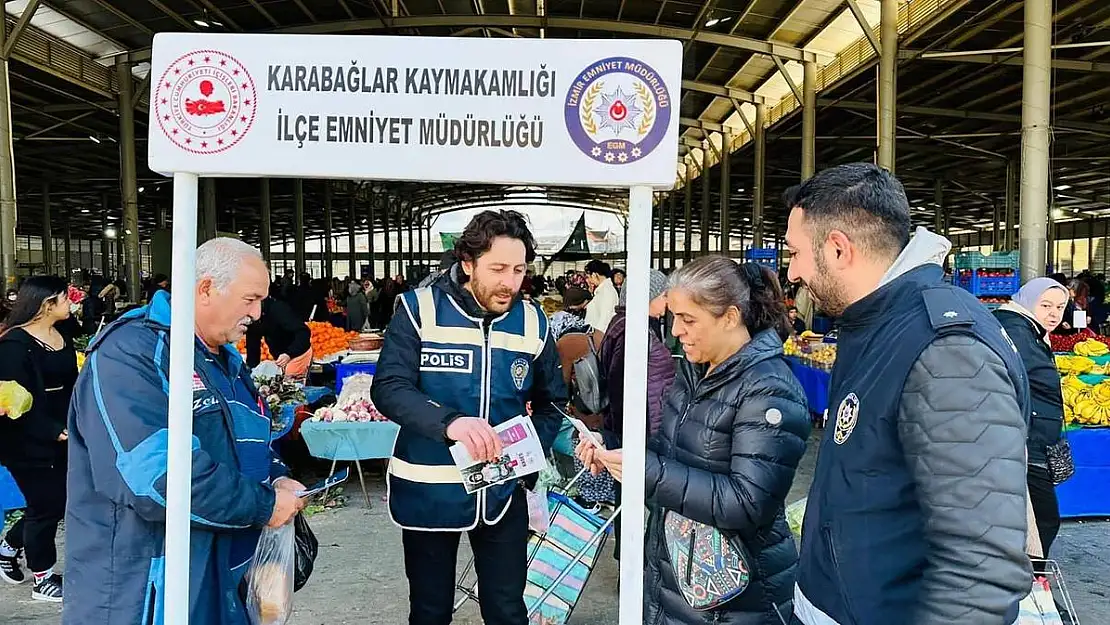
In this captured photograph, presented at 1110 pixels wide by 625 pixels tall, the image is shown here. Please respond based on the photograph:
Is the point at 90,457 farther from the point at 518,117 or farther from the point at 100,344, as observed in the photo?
the point at 518,117

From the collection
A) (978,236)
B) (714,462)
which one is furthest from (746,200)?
(714,462)

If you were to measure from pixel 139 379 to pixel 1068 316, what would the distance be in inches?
347

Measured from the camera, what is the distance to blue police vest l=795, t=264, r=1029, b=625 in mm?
1228

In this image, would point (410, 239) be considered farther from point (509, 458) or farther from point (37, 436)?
point (509, 458)

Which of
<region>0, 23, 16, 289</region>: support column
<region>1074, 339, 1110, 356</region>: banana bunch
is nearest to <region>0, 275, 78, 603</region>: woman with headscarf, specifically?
<region>0, 23, 16, 289</region>: support column

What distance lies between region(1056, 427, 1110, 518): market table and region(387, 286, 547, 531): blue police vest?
4361 millimetres

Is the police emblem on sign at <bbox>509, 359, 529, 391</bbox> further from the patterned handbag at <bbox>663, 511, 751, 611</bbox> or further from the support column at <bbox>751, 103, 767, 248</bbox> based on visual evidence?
the support column at <bbox>751, 103, 767, 248</bbox>

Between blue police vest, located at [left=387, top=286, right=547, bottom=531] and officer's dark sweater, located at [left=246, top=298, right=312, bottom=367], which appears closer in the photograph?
blue police vest, located at [left=387, top=286, right=547, bottom=531]

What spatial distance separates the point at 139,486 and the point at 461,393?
86 cm

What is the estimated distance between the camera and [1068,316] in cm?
813

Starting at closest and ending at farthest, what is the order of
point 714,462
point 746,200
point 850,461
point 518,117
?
point 850,461, point 518,117, point 714,462, point 746,200

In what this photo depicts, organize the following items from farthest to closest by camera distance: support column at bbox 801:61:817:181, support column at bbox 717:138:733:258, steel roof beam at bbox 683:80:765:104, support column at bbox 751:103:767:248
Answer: support column at bbox 717:138:733:258, support column at bbox 751:103:767:248, steel roof beam at bbox 683:80:765:104, support column at bbox 801:61:817:181

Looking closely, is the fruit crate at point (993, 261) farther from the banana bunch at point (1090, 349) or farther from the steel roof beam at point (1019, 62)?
the steel roof beam at point (1019, 62)

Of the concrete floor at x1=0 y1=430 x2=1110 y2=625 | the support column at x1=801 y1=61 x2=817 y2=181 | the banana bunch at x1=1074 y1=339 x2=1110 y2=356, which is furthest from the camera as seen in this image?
the support column at x1=801 y1=61 x2=817 y2=181
